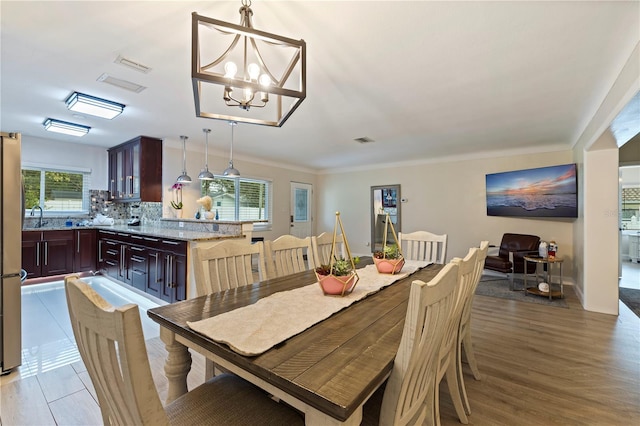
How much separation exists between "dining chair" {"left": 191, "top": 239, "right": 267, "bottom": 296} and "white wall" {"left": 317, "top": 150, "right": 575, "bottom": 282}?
5031mm

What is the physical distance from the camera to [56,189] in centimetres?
530

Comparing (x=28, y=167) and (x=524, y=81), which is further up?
(x=524, y=81)

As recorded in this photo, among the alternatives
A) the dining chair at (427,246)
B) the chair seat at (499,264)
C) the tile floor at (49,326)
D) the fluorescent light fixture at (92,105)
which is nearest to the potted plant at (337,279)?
the dining chair at (427,246)

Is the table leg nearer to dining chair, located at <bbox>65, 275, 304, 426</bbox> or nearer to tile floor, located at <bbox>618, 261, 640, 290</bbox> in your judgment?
dining chair, located at <bbox>65, 275, 304, 426</bbox>

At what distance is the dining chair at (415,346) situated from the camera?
0.86 m

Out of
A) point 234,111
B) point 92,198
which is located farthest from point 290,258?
point 92,198

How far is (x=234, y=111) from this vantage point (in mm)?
3598

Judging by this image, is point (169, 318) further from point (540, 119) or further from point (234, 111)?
point (540, 119)

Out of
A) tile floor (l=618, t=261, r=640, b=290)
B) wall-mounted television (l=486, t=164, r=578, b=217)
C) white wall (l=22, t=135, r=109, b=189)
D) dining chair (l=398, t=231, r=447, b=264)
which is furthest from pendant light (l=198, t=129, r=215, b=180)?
tile floor (l=618, t=261, r=640, b=290)

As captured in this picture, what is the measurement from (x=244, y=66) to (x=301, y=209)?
6300 mm

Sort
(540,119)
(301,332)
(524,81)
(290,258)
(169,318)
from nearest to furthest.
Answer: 1. (301,332)
2. (169,318)
3. (290,258)
4. (524,81)
5. (540,119)

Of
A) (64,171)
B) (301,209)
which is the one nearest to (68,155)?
(64,171)

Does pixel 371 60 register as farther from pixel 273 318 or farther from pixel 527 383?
pixel 527 383

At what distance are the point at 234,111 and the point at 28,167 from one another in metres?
4.17
